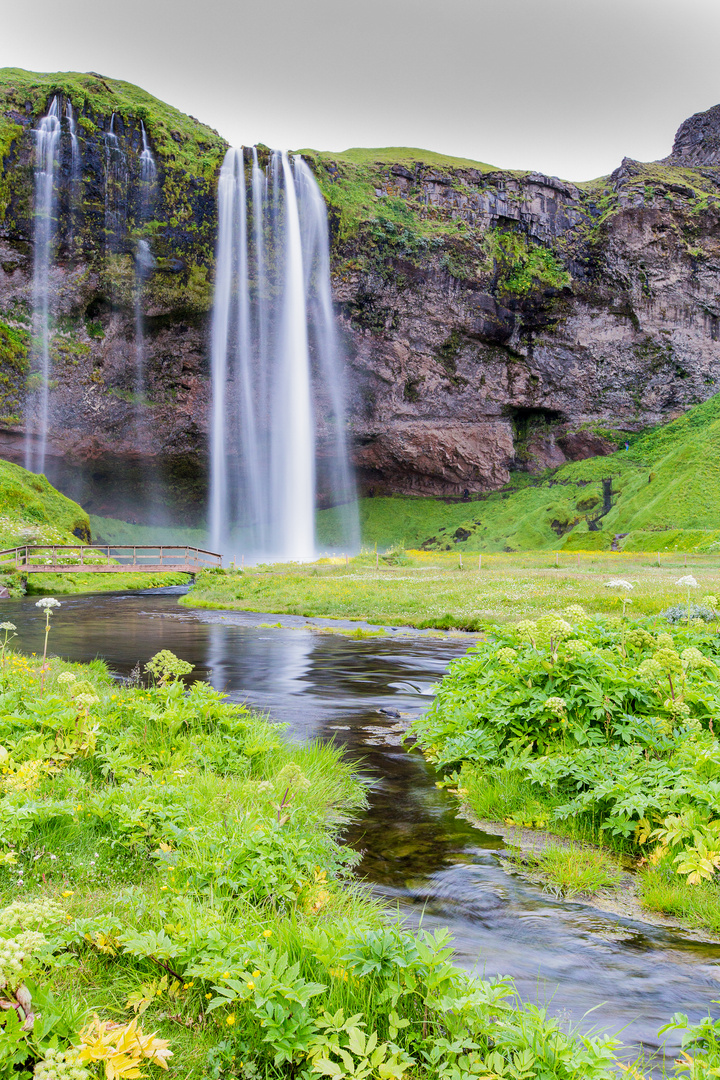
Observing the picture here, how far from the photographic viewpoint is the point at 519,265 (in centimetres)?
8794

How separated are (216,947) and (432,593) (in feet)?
90.7

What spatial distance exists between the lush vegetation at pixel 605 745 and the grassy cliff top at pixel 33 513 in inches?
1999

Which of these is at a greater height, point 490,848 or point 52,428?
point 52,428

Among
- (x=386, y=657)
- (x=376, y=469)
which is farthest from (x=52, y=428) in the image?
(x=386, y=657)

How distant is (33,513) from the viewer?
57906 mm

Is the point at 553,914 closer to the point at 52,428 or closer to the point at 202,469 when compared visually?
the point at 52,428

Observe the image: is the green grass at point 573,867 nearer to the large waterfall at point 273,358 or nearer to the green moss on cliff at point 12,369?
the large waterfall at point 273,358

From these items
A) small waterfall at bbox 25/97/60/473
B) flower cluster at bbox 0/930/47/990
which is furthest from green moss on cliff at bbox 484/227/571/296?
flower cluster at bbox 0/930/47/990

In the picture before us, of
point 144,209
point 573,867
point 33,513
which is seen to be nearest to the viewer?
point 573,867

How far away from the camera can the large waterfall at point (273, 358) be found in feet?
257

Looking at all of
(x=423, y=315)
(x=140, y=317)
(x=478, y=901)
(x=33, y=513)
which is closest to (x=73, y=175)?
(x=140, y=317)

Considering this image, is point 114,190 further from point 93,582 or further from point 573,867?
point 573,867

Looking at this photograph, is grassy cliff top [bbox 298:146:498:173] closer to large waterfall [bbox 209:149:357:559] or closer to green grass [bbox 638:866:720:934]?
large waterfall [bbox 209:149:357:559]

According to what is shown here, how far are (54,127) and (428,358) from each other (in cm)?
5119
